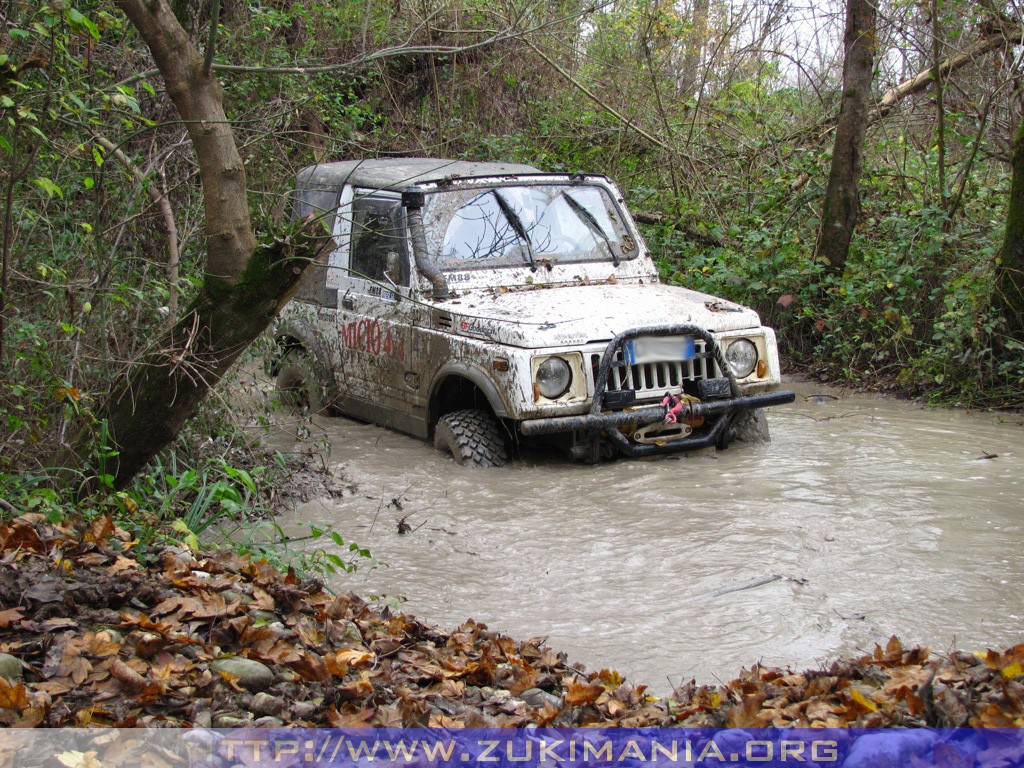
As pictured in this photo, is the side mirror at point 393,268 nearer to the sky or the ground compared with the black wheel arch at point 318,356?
nearer to the sky

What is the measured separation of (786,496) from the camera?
227 inches

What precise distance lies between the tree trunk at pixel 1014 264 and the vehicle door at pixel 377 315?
15.0 ft

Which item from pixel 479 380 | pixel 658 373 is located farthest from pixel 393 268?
pixel 658 373

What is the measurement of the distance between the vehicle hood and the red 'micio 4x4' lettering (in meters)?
0.63

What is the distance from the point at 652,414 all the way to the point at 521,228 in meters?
1.66

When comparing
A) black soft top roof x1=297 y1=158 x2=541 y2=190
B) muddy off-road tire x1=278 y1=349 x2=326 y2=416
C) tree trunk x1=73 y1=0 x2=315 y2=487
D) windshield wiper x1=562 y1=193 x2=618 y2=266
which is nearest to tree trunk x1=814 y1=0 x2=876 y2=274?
windshield wiper x1=562 y1=193 x2=618 y2=266

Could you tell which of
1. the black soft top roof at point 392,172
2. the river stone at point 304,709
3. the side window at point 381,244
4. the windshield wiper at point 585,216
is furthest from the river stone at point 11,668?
the windshield wiper at point 585,216

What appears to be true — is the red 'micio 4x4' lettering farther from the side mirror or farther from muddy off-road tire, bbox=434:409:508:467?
muddy off-road tire, bbox=434:409:508:467

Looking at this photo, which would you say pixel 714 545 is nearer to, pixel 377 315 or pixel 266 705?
pixel 266 705

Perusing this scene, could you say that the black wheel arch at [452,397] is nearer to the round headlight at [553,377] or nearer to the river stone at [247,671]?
the round headlight at [553,377]

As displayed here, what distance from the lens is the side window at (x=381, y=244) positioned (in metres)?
6.79

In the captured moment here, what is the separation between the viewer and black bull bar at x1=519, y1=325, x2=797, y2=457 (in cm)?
598

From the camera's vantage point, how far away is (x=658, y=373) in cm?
624

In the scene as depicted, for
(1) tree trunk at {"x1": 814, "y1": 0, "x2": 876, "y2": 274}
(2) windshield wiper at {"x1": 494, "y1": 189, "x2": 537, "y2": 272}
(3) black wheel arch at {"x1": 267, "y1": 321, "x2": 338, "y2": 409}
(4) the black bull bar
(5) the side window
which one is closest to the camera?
(4) the black bull bar
